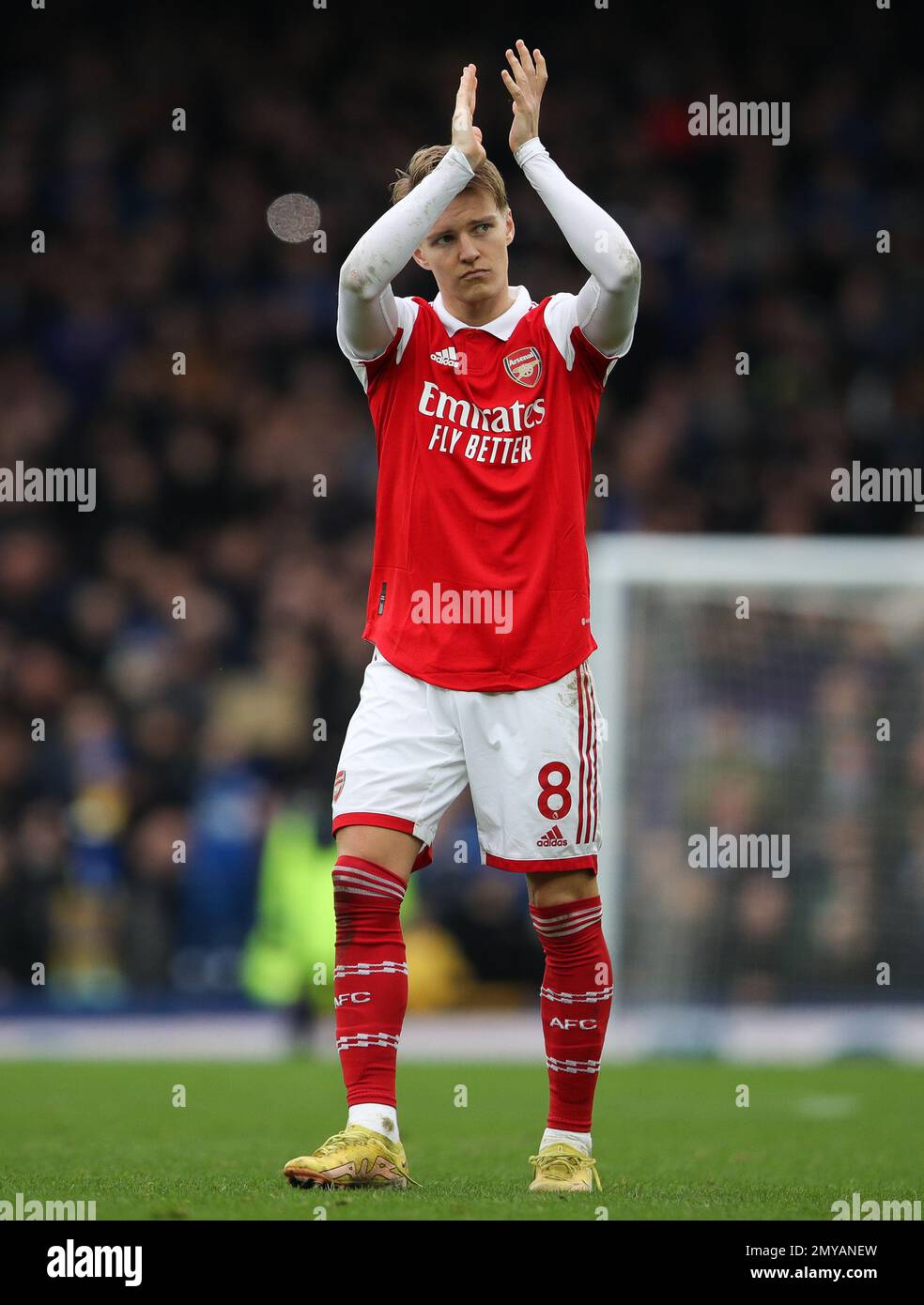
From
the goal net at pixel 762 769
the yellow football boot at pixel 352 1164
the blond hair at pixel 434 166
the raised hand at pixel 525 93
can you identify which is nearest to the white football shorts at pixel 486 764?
the yellow football boot at pixel 352 1164

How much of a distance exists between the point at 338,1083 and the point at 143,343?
8744 millimetres

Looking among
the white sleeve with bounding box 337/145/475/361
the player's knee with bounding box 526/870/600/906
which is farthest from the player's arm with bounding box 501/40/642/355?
the player's knee with bounding box 526/870/600/906

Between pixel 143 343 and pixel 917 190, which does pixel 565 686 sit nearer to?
pixel 143 343

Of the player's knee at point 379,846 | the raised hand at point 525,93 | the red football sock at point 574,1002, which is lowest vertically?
the red football sock at point 574,1002

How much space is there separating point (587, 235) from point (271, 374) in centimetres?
1140

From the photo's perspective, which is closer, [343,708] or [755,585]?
[755,585]

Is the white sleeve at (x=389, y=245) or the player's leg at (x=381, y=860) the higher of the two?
the white sleeve at (x=389, y=245)

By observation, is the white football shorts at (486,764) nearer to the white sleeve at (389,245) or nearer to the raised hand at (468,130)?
the white sleeve at (389,245)

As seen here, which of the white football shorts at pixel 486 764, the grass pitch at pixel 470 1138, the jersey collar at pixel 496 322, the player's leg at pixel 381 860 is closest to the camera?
the grass pitch at pixel 470 1138

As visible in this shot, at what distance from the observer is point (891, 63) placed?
17.2 m

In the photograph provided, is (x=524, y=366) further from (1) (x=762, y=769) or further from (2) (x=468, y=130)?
(1) (x=762, y=769)

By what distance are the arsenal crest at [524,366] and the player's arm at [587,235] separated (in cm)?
14

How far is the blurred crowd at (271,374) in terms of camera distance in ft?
39.1
